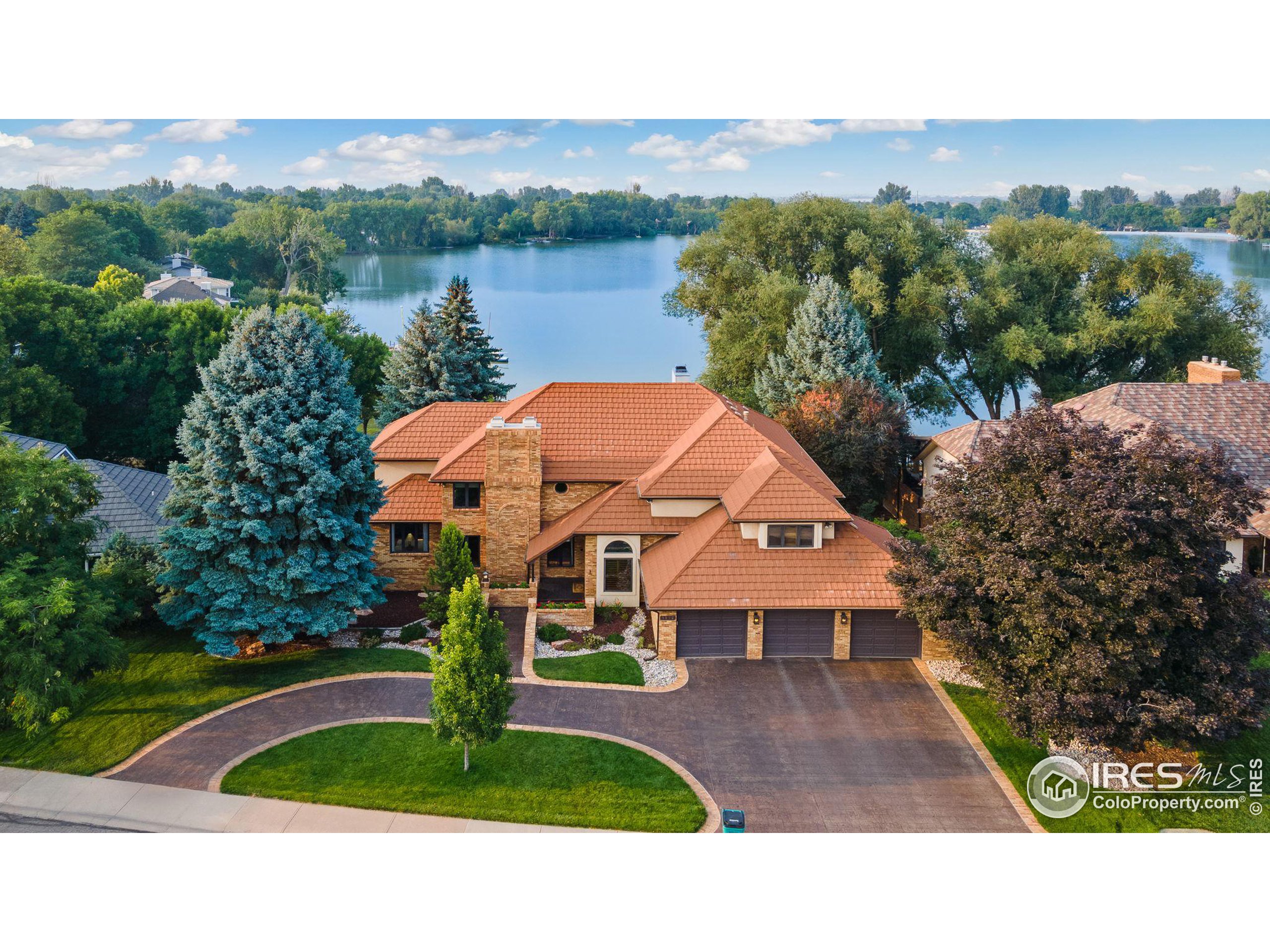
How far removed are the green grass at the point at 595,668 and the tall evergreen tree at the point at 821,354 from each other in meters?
18.8

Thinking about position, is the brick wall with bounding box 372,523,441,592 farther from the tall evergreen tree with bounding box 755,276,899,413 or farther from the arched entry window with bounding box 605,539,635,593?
the tall evergreen tree with bounding box 755,276,899,413

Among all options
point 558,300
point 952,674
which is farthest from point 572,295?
point 952,674

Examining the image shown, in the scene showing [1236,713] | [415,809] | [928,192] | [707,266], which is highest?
[928,192]

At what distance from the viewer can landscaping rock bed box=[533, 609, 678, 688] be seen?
26391mm

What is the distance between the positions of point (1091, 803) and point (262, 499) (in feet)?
66.8

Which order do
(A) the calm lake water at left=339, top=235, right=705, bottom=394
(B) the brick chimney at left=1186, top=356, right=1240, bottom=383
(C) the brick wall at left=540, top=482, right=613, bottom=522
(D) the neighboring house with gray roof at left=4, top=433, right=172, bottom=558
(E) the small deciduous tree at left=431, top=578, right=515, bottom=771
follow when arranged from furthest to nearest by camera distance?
(A) the calm lake water at left=339, top=235, right=705, bottom=394, (B) the brick chimney at left=1186, top=356, right=1240, bottom=383, (D) the neighboring house with gray roof at left=4, top=433, right=172, bottom=558, (C) the brick wall at left=540, top=482, right=613, bottom=522, (E) the small deciduous tree at left=431, top=578, right=515, bottom=771

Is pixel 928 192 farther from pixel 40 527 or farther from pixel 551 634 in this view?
pixel 40 527

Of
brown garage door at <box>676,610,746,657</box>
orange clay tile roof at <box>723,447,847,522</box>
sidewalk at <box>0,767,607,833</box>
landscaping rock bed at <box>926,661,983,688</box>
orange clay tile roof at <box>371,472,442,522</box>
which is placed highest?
orange clay tile roof at <box>723,447,847,522</box>

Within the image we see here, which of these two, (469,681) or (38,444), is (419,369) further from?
(469,681)

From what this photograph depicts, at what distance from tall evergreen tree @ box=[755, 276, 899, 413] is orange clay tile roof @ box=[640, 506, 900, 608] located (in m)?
15.8

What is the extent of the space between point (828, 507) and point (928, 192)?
1687 inches

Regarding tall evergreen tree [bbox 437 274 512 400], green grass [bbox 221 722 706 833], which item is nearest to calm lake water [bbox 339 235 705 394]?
tall evergreen tree [bbox 437 274 512 400]

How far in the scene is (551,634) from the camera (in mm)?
28891

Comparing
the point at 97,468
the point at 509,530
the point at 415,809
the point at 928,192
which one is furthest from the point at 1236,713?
the point at 928,192
